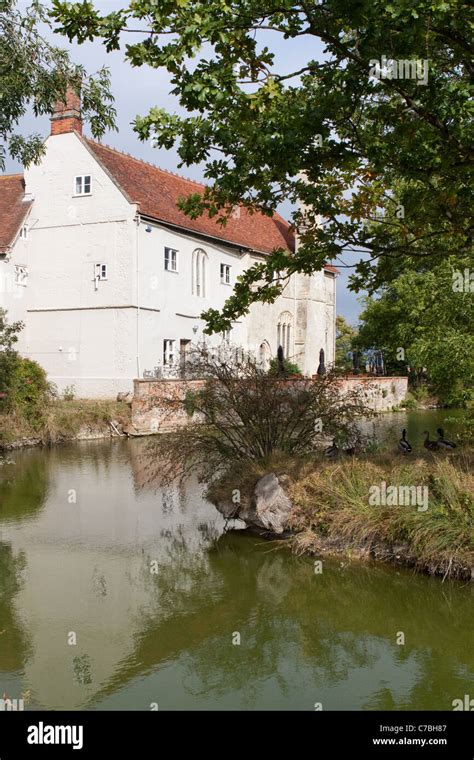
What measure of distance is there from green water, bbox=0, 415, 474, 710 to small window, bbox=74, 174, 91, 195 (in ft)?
68.2

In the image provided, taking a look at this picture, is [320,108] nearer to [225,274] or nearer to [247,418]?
[247,418]

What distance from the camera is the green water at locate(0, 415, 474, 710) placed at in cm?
756

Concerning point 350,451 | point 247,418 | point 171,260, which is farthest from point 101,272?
point 350,451

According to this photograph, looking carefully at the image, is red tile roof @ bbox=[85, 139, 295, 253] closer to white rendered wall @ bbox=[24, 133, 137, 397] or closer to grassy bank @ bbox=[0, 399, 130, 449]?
white rendered wall @ bbox=[24, 133, 137, 397]

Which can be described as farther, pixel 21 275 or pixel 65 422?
pixel 21 275

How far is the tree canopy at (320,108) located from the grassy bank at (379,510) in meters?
3.14

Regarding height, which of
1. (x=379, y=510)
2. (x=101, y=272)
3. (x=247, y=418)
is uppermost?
(x=101, y=272)

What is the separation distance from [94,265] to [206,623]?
81.5 feet

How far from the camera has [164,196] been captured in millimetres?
35219

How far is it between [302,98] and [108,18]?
311 centimetres

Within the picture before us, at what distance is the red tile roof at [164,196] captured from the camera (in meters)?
32.4

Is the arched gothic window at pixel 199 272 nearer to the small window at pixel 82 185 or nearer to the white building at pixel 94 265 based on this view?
the white building at pixel 94 265

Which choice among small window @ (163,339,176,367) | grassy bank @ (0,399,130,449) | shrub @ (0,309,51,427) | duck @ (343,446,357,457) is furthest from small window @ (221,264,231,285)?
duck @ (343,446,357,457)
